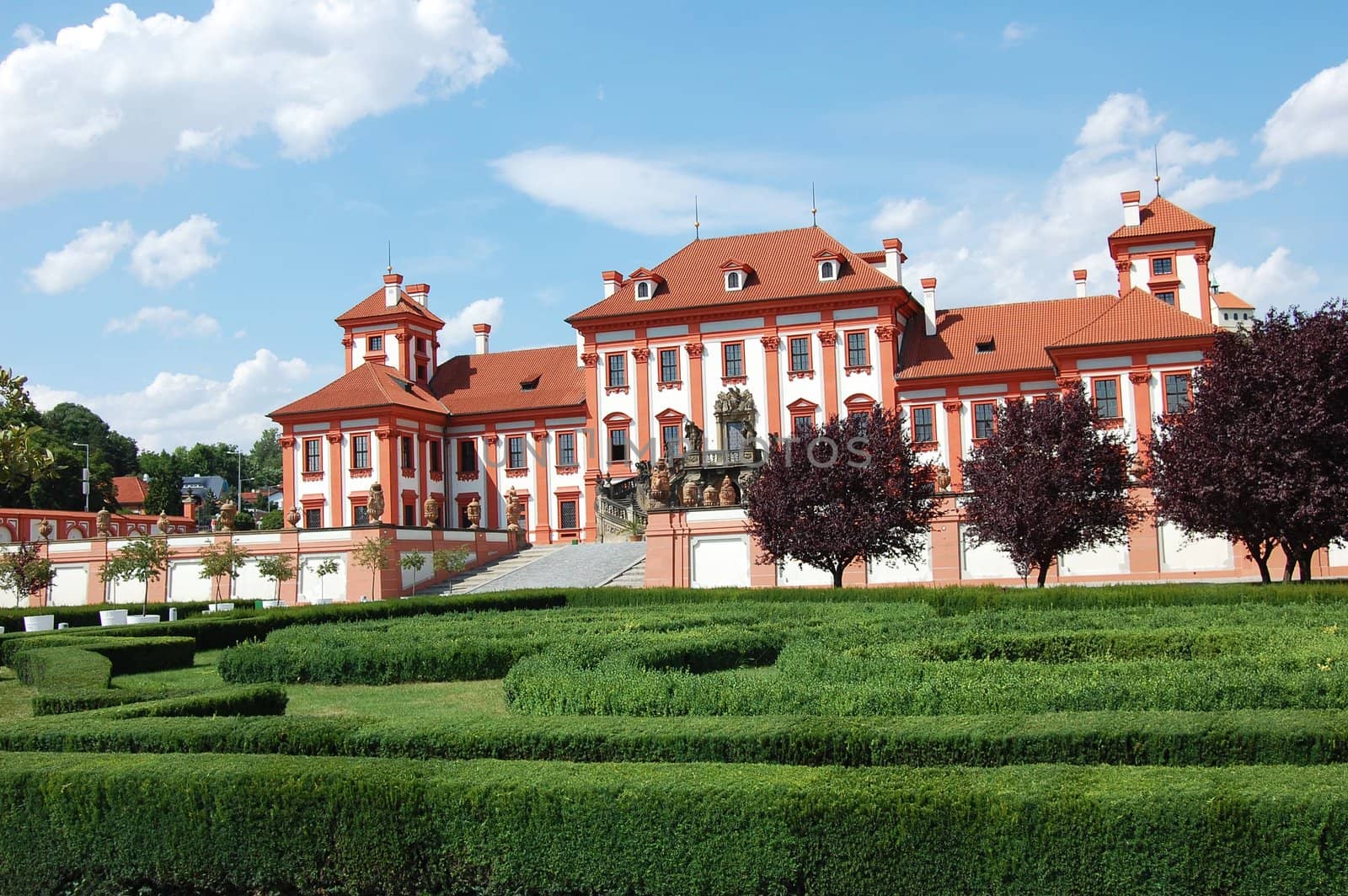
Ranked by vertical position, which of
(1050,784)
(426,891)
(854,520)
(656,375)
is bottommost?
(426,891)

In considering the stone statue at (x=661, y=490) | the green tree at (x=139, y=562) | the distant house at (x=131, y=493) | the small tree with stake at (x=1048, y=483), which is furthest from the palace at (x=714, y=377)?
the distant house at (x=131, y=493)

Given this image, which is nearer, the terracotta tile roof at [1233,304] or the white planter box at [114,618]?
the white planter box at [114,618]

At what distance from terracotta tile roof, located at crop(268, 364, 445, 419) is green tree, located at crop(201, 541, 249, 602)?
12852 mm

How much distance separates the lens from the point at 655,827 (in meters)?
6.79

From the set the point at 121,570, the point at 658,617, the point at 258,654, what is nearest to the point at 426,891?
the point at 258,654

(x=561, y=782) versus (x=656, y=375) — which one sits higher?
(x=656, y=375)

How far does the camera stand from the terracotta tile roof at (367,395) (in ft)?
166

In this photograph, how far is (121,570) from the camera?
34.5 metres

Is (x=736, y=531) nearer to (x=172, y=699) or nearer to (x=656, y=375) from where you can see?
(x=656, y=375)

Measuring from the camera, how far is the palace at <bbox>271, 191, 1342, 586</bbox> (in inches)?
1724

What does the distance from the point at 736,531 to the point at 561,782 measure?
87.0 feet

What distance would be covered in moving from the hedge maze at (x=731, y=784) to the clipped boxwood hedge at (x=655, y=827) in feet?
0.05

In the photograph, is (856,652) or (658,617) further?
(658,617)

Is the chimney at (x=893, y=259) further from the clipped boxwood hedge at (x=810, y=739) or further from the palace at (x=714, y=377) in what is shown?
the clipped boxwood hedge at (x=810, y=739)
